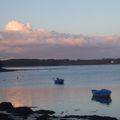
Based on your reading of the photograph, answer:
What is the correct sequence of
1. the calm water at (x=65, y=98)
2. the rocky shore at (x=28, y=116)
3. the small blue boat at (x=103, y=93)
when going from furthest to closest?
the small blue boat at (x=103, y=93)
the calm water at (x=65, y=98)
the rocky shore at (x=28, y=116)

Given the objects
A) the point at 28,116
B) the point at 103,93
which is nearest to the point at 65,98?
the point at 103,93

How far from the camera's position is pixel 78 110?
40.2 meters

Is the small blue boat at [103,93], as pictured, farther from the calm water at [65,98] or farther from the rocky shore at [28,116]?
the rocky shore at [28,116]

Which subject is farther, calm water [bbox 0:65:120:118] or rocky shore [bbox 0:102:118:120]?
calm water [bbox 0:65:120:118]

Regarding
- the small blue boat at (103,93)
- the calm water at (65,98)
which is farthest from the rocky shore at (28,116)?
the small blue boat at (103,93)

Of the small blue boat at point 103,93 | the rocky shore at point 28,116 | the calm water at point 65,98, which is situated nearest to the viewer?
the rocky shore at point 28,116

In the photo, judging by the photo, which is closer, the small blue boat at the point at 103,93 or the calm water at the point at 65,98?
the calm water at the point at 65,98

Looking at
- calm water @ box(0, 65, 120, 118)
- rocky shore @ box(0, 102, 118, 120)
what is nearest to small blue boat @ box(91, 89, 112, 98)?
calm water @ box(0, 65, 120, 118)

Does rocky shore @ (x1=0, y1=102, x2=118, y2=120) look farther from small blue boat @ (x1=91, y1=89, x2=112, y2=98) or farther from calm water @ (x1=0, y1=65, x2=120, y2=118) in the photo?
small blue boat @ (x1=91, y1=89, x2=112, y2=98)

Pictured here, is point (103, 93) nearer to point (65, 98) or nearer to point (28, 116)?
point (65, 98)

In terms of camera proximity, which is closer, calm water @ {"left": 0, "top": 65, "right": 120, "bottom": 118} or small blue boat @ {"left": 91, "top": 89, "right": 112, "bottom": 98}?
calm water @ {"left": 0, "top": 65, "right": 120, "bottom": 118}

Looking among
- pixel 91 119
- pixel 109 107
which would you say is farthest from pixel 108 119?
pixel 109 107

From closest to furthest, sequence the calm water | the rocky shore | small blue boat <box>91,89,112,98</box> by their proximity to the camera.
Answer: the rocky shore
the calm water
small blue boat <box>91,89,112,98</box>

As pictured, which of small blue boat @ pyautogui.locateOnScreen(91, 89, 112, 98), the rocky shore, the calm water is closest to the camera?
the rocky shore
